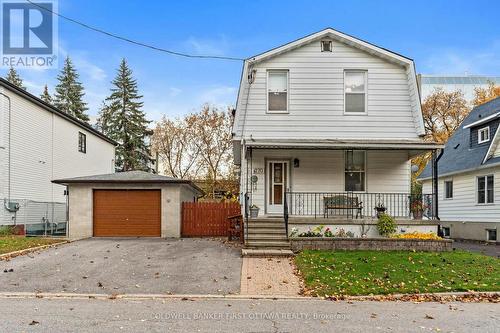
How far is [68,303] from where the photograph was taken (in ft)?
25.7

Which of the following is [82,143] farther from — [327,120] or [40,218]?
[327,120]

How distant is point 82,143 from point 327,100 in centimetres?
1997

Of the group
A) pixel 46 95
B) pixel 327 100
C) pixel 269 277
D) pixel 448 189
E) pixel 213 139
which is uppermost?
pixel 46 95

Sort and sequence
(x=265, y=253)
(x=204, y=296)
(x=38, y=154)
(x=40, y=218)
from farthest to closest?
(x=38, y=154) → (x=40, y=218) → (x=265, y=253) → (x=204, y=296)

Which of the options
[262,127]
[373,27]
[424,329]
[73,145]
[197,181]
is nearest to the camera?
[424,329]

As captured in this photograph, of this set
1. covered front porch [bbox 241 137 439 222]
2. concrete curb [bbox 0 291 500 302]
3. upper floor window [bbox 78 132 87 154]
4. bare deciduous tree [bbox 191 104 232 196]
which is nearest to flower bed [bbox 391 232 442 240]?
covered front porch [bbox 241 137 439 222]

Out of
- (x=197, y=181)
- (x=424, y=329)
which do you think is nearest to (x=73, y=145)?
(x=197, y=181)

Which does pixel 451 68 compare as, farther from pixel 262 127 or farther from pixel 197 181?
pixel 262 127

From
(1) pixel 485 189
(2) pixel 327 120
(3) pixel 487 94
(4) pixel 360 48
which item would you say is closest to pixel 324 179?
(2) pixel 327 120

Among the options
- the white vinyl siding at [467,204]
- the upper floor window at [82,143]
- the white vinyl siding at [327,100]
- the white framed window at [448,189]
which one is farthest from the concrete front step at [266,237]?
the upper floor window at [82,143]

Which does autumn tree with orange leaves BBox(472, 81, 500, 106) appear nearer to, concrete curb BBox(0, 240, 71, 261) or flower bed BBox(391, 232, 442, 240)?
flower bed BBox(391, 232, 442, 240)

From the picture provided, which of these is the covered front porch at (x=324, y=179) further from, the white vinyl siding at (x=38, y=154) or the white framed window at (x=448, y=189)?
the white vinyl siding at (x=38, y=154)

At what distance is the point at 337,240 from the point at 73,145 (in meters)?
20.9

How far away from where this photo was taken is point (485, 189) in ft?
65.8
